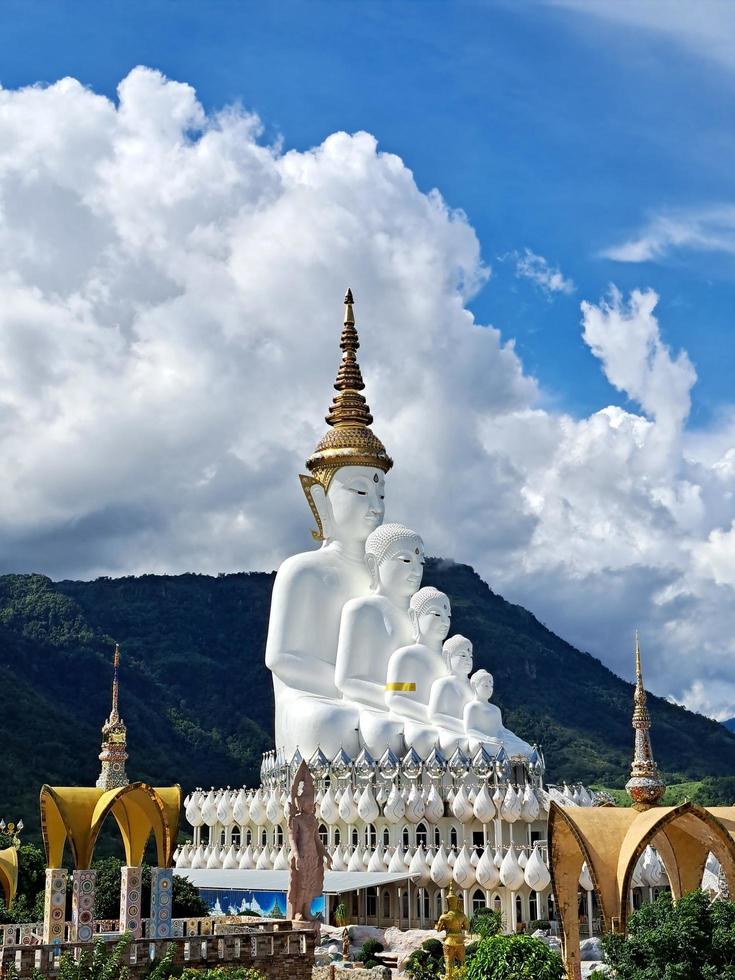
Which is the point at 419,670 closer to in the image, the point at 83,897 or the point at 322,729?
the point at 322,729

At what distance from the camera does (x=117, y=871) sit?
29.9 meters

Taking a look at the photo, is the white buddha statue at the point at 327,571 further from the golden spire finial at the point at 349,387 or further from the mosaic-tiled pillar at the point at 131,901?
the mosaic-tiled pillar at the point at 131,901

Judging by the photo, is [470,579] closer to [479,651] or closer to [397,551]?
[479,651]

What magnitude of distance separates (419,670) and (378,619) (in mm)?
2548

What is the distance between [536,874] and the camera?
3000cm

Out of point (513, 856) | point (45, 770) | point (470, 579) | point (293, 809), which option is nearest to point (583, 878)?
point (513, 856)

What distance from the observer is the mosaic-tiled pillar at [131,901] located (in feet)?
70.9

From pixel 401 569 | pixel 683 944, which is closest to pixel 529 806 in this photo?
pixel 401 569

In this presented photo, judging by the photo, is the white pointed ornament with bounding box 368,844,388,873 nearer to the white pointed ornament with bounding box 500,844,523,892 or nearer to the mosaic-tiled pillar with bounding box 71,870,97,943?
the white pointed ornament with bounding box 500,844,523,892

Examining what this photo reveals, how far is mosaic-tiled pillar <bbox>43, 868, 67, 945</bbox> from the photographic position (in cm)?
2088

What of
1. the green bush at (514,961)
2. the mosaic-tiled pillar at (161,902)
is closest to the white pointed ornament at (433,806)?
the mosaic-tiled pillar at (161,902)

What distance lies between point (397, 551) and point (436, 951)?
14.7 meters

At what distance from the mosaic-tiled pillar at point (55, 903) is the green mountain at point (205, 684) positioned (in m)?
40.4

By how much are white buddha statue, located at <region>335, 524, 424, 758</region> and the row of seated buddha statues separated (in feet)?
0.10
